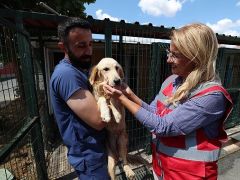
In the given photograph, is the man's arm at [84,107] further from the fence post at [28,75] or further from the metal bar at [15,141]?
the fence post at [28,75]

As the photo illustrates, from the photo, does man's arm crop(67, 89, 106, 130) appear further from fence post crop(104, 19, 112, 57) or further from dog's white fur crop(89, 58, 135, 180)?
fence post crop(104, 19, 112, 57)

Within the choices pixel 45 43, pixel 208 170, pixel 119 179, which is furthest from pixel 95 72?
pixel 45 43

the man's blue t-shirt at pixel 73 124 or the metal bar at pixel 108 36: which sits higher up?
the metal bar at pixel 108 36

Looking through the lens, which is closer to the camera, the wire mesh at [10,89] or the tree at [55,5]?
the wire mesh at [10,89]

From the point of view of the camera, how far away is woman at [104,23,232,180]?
5.11 ft

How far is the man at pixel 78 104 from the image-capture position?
163cm

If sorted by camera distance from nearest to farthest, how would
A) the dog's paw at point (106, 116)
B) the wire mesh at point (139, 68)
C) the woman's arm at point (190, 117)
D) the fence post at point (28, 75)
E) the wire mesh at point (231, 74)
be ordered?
the woman's arm at point (190, 117) → the dog's paw at point (106, 116) → the fence post at point (28, 75) → the wire mesh at point (139, 68) → the wire mesh at point (231, 74)

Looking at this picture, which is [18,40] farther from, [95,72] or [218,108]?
[218,108]

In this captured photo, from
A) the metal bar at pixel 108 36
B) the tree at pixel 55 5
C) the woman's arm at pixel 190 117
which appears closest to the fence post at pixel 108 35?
the metal bar at pixel 108 36

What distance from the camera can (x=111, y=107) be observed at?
2.18 metres

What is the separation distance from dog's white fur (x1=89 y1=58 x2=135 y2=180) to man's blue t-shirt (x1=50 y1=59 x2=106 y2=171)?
239 millimetres

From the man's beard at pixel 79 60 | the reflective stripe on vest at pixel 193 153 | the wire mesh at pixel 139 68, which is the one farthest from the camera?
the wire mesh at pixel 139 68

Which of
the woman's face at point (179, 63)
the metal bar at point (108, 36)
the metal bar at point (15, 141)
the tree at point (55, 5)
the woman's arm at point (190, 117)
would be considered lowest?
the metal bar at point (15, 141)

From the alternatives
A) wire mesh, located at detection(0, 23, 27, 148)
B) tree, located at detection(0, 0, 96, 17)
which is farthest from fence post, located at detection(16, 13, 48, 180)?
tree, located at detection(0, 0, 96, 17)
